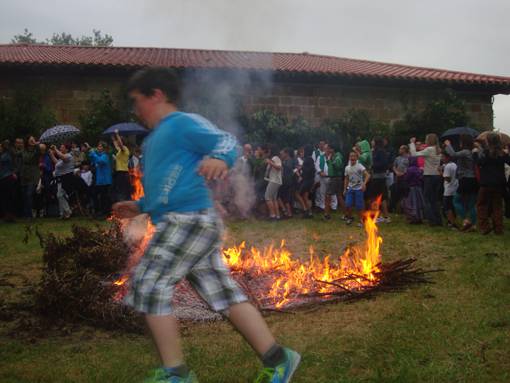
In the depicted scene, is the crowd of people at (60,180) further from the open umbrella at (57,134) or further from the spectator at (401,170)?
the spectator at (401,170)

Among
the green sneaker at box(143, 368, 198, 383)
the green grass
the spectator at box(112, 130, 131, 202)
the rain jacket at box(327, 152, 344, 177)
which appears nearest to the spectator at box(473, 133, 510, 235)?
the green grass

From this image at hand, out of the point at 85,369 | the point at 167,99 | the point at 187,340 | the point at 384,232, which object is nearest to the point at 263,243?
the point at 384,232

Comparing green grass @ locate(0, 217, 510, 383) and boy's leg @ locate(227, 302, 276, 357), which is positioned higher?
boy's leg @ locate(227, 302, 276, 357)

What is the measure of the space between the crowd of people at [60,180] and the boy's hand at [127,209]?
1012 cm

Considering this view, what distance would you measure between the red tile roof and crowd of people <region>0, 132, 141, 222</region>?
207 inches

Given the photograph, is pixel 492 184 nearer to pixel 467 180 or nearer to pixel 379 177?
pixel 467 180

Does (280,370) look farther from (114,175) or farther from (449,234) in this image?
(114,175)

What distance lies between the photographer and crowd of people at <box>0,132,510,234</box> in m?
12.0

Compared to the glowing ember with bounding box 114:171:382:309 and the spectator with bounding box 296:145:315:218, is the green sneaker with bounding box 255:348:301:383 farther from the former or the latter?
the spectator with bounding box 296:145:315:218

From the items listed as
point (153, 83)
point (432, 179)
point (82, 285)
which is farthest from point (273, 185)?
point (153, 83)

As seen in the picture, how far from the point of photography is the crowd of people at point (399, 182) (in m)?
10.4

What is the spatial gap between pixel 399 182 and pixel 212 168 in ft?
36.0

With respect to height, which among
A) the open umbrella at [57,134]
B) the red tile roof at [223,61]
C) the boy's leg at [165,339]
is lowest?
the boy's leg at [165,339]

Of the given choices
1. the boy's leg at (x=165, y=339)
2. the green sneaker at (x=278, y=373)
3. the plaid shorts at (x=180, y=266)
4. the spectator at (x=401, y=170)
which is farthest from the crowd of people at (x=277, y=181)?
the boy's leg at (x=165, y=339)
